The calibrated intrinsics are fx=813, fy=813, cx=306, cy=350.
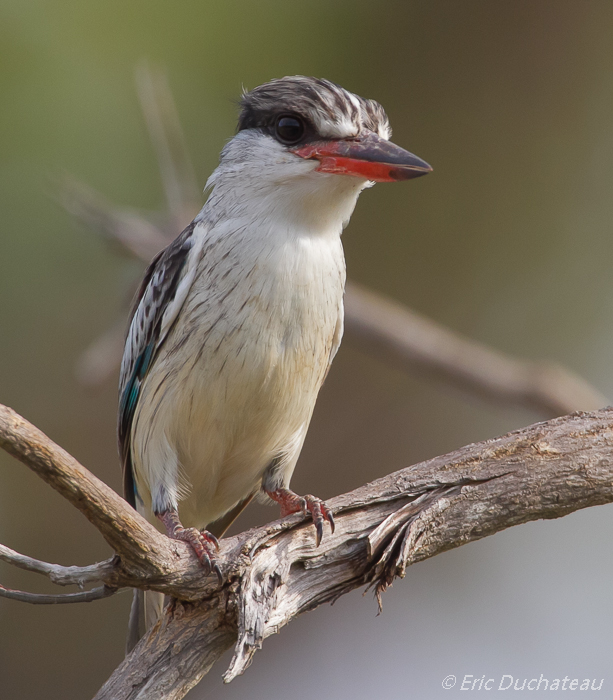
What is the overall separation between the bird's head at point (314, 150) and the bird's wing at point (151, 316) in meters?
0.35

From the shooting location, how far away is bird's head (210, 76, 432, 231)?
2.85 meters

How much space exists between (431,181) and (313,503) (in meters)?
4.27

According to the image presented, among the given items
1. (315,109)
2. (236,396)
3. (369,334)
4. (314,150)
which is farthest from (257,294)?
(369,334)

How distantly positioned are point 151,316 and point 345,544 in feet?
4.36

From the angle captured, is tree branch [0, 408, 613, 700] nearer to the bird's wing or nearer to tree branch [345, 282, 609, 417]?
the bird's wing

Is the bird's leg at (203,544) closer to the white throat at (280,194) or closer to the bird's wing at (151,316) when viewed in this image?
the bird's wing at (151,316)

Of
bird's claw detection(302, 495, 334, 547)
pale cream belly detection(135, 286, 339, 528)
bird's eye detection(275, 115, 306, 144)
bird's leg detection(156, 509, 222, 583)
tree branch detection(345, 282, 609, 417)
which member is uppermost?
tree branch detection(345, 282, 609, 417)

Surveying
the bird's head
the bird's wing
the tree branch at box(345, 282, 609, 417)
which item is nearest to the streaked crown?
the bird's head

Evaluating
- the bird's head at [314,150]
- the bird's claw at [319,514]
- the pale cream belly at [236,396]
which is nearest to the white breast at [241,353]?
the pale cream belly at [236,396]

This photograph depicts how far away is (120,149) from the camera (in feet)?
20.0

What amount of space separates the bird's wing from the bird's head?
14.0 inches

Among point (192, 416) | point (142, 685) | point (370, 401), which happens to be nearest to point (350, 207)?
point (192, 416)

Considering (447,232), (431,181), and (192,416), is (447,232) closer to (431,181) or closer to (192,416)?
(431,181)

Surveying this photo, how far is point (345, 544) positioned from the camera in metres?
2.60
